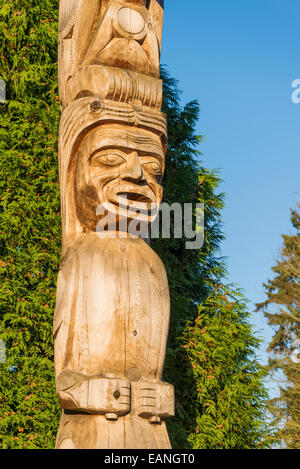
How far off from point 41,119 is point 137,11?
3153 mm

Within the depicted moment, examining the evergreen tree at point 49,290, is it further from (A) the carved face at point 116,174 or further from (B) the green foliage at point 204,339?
(A) the carved face at point 116,174

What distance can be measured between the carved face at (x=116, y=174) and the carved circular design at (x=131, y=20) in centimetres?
92

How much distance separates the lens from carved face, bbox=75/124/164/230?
450 centimetres

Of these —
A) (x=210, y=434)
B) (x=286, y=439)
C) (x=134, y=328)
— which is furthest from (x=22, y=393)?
(x=286, y=439)

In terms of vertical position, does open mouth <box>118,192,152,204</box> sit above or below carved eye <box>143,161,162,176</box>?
below

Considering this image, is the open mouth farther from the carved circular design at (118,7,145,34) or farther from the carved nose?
the carved circular design at (118,7,145,34)

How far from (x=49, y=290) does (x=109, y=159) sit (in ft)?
10.5

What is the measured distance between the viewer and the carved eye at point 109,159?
4.53 metres

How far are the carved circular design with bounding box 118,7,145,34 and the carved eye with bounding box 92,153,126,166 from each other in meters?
1.15

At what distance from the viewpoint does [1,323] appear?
709 centimetres

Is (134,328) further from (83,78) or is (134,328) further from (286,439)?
(286,439)

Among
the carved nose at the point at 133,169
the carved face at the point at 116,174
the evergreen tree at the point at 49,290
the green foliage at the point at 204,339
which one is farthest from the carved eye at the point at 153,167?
the green foliage at the point at 204,339

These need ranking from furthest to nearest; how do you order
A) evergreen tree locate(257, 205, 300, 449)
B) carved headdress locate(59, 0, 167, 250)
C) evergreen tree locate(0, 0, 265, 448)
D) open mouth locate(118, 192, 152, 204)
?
1. evergreen tree locate(257, 205, 300, 449)
2. evergreen tree locate(0, 0, 265, 448)
3. carved headdress locate(59, 0, 167, 250)
4. open mouth locate(118, 192, 152, 204)

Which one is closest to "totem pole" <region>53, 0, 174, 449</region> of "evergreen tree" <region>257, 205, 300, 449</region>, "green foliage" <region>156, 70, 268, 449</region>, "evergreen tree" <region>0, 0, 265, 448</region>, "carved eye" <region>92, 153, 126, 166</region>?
"carved eye" <region>92, 153, 126, 166</region>
